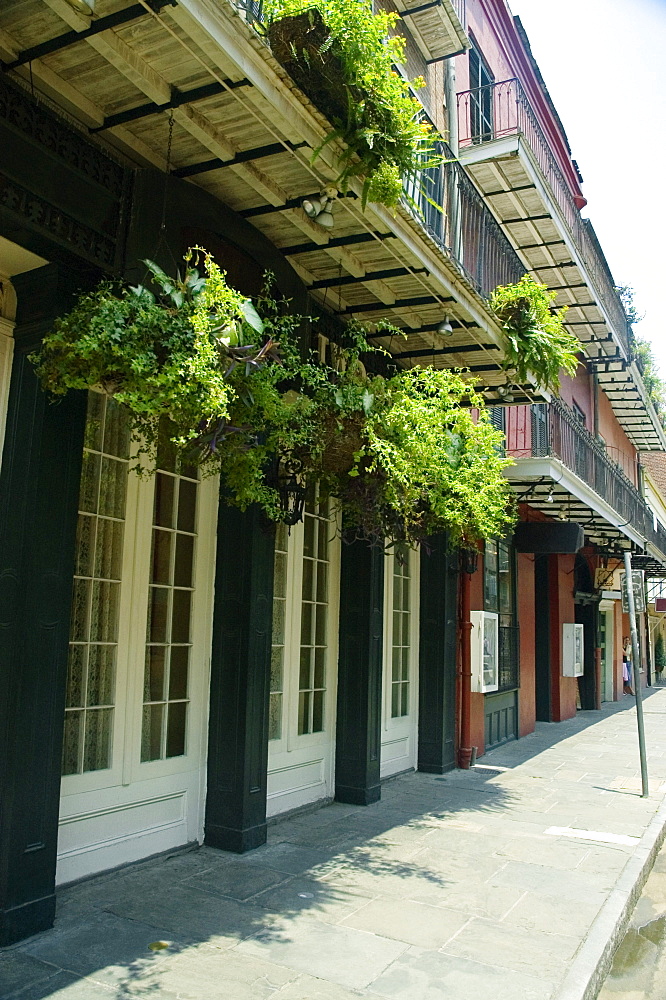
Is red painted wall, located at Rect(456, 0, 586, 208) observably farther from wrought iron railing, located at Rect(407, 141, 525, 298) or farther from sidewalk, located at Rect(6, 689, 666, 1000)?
sidewalk, located at Rect(6, 689, 666, 1000)

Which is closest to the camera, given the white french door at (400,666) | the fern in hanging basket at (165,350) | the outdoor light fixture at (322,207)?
the fern in hanging basket at (165,350)

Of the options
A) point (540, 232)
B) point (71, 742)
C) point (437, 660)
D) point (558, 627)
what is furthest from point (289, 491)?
point (558, 627)

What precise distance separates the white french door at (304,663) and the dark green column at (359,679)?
12 cm

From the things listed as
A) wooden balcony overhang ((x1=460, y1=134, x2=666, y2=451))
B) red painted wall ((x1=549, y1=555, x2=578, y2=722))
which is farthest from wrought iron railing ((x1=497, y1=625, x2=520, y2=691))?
wooden balcony overhang ((x1=460, y1=134, x2=666, y2=451))

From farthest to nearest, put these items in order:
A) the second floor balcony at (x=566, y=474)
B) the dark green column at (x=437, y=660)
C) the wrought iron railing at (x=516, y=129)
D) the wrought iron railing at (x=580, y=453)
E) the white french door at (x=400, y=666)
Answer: the wrought iron railing at (x=580, y=453) → the second floor balcony at (x=566, y=474) → the wrought iron railing at (x=516, y=129) → the dark green column at (x=437, y=660) → the white french door at (x=400, y=666)

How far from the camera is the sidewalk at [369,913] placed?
3.91 metres

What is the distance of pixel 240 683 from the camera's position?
6004mm

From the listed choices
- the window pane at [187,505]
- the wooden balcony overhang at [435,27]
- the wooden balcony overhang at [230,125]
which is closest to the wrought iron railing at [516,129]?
the wooden balcony overhang at [435,27]

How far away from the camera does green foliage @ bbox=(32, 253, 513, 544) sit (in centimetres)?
379

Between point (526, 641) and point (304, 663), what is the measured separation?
22.2 ft

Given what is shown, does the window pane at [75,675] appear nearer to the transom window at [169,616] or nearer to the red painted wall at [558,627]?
the transom window at [169,616]

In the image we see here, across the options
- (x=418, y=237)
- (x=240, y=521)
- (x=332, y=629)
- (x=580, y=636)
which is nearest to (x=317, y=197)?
(x=418, y=237)

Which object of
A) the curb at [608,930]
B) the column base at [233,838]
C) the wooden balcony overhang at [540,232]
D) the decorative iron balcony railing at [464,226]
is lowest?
the curb at [608,930]

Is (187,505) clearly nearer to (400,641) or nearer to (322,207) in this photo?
(322,207)
